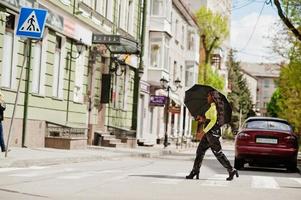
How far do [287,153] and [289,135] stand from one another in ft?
1.79

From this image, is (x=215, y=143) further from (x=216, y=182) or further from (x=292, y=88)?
(x=292, y=88)

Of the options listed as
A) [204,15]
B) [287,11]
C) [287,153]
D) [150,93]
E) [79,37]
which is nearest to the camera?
[287,153]

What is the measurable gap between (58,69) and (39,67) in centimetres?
197

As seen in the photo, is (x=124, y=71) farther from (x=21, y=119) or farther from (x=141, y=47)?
(x=21, y=119)

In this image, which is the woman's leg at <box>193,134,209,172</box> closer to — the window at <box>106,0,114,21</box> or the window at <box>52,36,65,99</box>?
the window at <box>52,36,65,99</box>

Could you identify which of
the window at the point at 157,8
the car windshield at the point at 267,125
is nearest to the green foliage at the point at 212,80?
the window at the point at 157,8

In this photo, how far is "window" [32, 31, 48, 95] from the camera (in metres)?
24.5

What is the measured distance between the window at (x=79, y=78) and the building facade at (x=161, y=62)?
38.7ft

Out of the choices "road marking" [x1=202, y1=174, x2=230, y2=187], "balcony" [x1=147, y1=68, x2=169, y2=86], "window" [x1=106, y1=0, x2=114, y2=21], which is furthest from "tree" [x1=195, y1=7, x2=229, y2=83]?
"road marking" [x1=202, y1=174, x2=230, y2=187]

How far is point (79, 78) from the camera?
29.7 metres

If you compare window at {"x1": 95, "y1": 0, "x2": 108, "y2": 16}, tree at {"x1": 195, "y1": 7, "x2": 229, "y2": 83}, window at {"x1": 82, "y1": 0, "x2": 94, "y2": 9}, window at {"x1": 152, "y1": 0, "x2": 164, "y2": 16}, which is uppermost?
tree at {"x1": 195, "y1": 7, "x2": 229, "y2": 83}

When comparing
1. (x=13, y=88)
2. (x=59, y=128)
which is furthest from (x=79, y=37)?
(x=13, y=88)

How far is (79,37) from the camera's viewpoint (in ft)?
93.9

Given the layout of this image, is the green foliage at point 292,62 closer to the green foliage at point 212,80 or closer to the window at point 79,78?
the window at point 79,78
